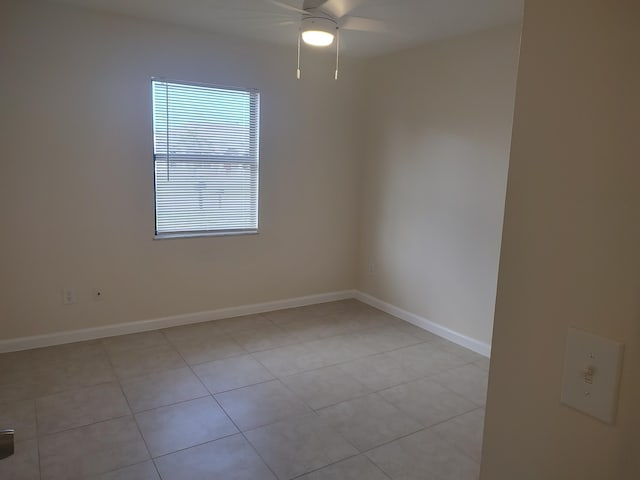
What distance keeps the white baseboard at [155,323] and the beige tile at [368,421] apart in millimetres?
1794

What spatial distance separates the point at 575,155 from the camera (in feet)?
2.25

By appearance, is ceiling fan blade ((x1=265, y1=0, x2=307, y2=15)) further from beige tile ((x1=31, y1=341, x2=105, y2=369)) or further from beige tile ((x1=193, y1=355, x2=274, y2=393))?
beige tile ((x1=31, y1=341, x2=105, y2=369))

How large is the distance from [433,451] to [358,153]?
123 inches

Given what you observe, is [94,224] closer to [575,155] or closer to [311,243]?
[311,243]

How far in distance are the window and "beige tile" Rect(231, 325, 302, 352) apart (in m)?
0.93

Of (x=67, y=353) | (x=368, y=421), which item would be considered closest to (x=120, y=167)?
(x=67, y=353)

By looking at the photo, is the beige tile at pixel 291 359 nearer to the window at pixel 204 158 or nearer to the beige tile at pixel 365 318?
the beige tile at pixel 365 318

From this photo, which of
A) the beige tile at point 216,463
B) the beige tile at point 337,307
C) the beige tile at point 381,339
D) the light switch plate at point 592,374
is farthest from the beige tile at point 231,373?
the light switch plate at point 592,374

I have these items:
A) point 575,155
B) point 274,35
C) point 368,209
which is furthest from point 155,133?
point 575,155

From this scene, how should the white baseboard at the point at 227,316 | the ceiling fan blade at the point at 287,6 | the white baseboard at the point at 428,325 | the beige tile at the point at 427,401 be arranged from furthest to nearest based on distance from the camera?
the white baseboard at the point at 428,325 < the white baseboard at the point at 227,316 < the ceiling fan blade at the point at 287,6 < the beige tile at the point at 427,401

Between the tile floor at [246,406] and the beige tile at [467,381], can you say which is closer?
the tile floor at [246,406]

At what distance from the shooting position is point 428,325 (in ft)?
13.9

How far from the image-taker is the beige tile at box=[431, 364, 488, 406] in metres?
3.09

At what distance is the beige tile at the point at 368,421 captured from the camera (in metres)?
2.58
